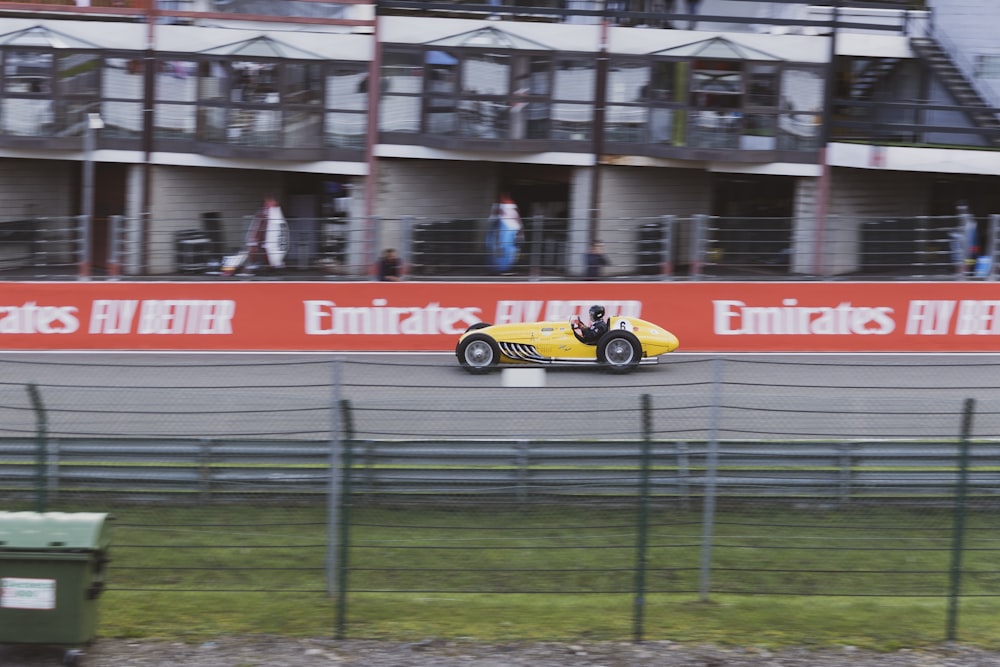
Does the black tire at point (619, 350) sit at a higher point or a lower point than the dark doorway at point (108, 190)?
lower

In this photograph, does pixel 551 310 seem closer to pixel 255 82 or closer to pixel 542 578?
pixel 255 82

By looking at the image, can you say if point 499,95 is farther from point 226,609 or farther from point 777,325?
point 226,609

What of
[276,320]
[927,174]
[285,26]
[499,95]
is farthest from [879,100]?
[276,320]

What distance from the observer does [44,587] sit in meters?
7.43

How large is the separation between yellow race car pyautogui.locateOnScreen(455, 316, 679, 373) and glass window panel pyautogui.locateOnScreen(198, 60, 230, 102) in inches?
370

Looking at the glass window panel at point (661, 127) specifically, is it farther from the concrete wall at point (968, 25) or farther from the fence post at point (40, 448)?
the fence post at point (40, 448)

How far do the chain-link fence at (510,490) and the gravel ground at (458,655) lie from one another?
300 mm

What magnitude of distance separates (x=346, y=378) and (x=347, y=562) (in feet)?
25.1

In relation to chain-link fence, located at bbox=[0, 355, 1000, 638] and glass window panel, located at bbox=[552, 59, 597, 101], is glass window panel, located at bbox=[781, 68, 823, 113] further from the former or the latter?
chain-link fence, located at bbox=[0, 355, 1000, 638]

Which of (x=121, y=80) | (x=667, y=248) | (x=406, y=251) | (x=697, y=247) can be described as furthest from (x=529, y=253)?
(x=121, y=80)

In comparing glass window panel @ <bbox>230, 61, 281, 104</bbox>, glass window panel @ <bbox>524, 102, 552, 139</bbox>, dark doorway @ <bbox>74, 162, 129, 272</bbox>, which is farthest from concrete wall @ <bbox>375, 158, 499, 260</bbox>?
dark doorway @ <bbox>74, 162, 129, 272</bbox>

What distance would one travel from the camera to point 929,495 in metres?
8.81

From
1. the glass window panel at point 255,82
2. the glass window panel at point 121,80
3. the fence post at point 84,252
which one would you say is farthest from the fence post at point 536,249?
the glass window panel at point 121,80

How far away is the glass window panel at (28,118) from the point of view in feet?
76.6
